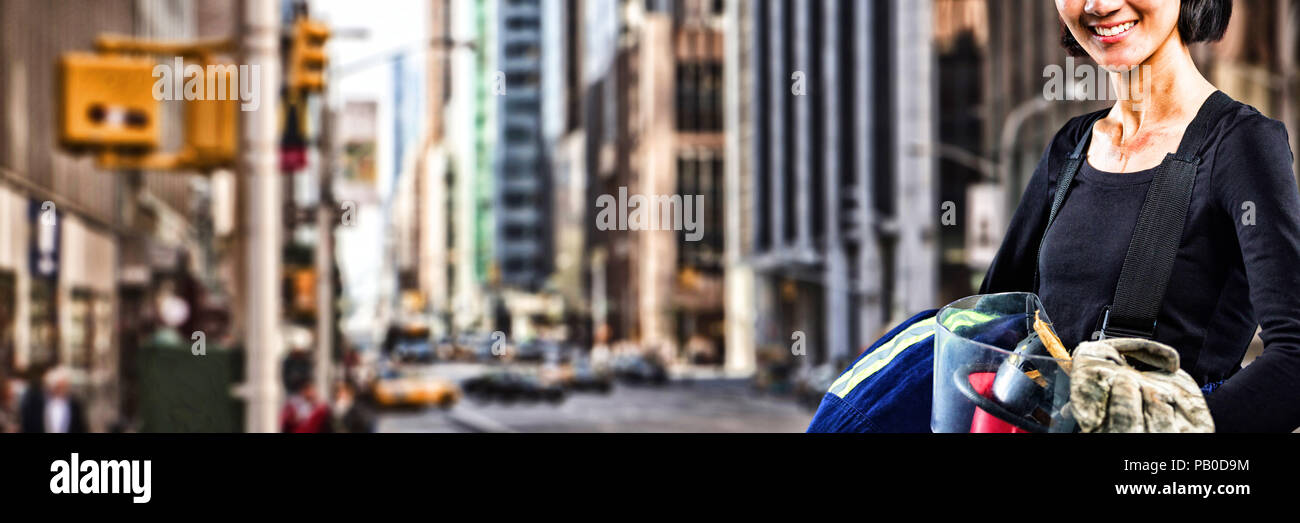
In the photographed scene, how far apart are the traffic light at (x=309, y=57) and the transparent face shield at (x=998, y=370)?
1349 cm

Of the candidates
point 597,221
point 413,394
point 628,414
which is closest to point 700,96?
point 597,221

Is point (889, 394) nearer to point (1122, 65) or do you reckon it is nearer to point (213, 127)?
point (1122, 65)

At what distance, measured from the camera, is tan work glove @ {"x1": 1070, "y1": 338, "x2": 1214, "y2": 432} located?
1.85 meters

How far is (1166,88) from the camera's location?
2.35 m

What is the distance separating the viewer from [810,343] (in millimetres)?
75688

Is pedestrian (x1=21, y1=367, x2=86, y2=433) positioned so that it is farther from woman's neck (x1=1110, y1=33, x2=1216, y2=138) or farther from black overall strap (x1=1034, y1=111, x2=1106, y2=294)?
woman's neck (x1=1110, y1=33, x2=1216, y2=138)

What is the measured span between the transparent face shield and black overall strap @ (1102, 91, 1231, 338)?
0.54 ft

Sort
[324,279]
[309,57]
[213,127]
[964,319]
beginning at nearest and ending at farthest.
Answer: [964,319], [213,127], [309,57], [324,279]

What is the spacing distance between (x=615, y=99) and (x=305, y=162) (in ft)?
410

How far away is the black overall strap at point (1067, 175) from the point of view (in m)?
2.41

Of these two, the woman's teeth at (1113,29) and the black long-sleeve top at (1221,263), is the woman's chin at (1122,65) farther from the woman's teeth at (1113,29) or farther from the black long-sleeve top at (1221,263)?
the black long-sleeve top at (1221,263)

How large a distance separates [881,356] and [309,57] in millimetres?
13353
